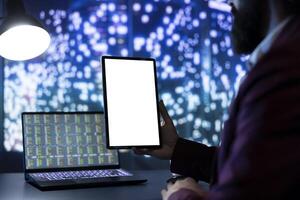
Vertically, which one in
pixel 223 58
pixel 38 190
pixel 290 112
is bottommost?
pixel 38 190

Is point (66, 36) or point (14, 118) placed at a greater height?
point (66, 36)

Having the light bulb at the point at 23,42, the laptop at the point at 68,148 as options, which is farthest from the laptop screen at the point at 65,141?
the light bulb at the point at 23,42

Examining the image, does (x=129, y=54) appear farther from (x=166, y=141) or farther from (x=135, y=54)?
(x=166, y=141)

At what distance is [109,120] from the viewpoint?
4.04ft

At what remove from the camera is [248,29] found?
78 centimetres

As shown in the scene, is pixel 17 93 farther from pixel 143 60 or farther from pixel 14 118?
pixel 143 60

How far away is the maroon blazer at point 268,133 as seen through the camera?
0.56m

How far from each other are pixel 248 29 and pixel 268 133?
26cm

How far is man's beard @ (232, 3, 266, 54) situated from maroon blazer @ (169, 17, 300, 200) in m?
0.12

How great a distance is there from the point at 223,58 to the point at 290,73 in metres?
1.96

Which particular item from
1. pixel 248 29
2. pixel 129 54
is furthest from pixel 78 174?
pixel 129 54

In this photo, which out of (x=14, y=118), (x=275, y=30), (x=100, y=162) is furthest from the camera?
(x=14, y=118)

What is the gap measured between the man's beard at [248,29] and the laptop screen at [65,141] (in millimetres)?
747

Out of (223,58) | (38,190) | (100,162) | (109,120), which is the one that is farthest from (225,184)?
(223,58)
